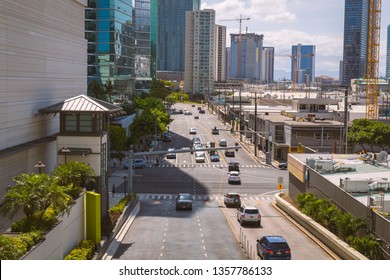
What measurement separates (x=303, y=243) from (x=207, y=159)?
185ft

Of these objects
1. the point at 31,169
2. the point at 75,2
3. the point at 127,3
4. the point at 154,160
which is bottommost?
the point at 154,160

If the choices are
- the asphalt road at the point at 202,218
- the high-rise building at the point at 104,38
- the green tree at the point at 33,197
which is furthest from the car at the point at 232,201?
the high-rise building at the point at 104,38

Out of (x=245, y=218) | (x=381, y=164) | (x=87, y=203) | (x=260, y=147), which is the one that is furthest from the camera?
(x=260, y=147)

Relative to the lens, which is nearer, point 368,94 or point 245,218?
point 245,218

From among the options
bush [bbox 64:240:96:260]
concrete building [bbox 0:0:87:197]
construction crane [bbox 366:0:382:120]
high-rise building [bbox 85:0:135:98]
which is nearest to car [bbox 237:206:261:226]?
concrete building [bbox 0:0:87:197]

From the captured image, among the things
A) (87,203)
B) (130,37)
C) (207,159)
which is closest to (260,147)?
(207,159)

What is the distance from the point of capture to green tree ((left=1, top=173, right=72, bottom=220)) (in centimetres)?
2411

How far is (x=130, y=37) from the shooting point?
12456 cm

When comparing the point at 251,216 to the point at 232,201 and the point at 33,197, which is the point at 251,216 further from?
the point at 33,197

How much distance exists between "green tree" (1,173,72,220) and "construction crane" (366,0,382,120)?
359 feet

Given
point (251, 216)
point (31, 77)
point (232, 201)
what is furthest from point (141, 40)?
point (31, 77)

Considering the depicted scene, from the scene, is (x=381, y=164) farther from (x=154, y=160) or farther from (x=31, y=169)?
(x=154, y=160)

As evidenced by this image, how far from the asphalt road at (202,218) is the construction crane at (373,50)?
5420 cm

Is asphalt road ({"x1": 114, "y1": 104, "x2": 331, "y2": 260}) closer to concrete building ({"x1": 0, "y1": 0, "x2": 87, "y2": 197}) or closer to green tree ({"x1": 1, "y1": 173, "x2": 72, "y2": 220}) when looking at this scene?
concrete building ({"x1": 0, "y1": 0, "x2": 87, "y2": 197})
